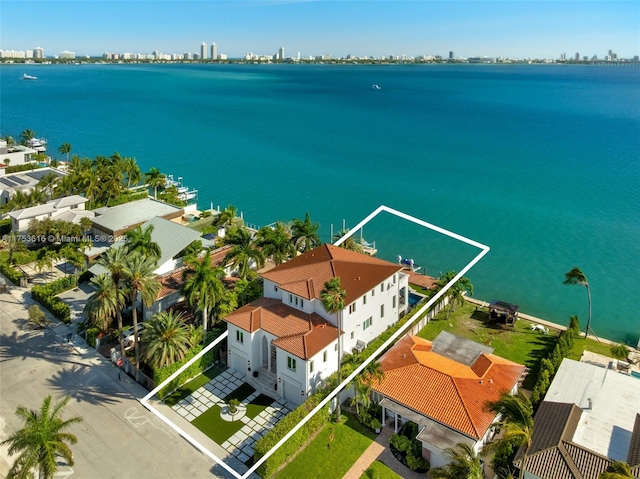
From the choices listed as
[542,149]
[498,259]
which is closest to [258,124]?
[542,149]

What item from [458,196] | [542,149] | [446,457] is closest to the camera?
[446,457]

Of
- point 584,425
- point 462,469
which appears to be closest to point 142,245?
point 462,469

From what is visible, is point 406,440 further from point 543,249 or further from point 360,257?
point 543,249

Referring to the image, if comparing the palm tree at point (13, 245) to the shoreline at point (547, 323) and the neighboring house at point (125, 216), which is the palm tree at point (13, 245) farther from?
the shoreline at point (547, 323)

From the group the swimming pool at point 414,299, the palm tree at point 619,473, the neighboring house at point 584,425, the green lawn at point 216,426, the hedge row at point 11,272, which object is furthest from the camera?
the hedge row at point 11,272

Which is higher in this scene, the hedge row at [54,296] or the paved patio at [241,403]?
the hedge row at [54,296]

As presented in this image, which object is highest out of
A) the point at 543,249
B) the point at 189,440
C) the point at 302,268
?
the point at 302,268

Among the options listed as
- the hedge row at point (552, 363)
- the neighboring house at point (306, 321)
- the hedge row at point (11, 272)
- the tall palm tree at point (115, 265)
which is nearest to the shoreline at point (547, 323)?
the hedge row at point (552, 363)
